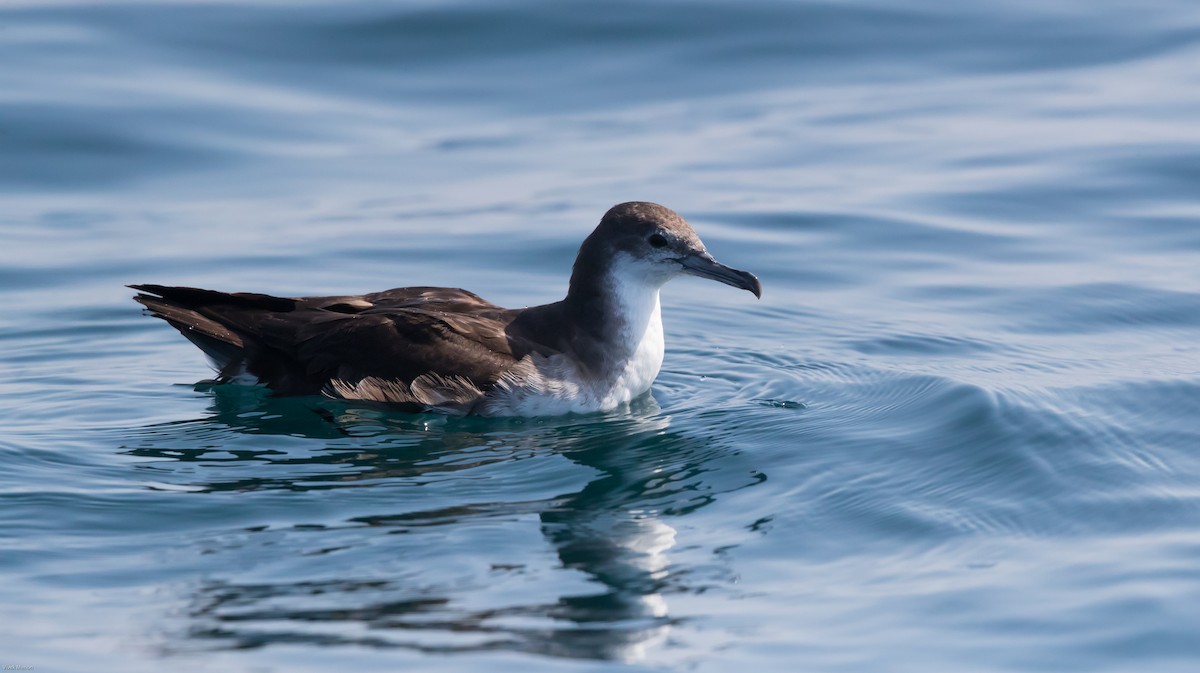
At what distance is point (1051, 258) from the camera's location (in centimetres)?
1159

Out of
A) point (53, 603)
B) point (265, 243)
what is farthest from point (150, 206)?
point (53, 603)

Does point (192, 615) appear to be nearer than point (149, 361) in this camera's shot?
Yes

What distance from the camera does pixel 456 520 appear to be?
22.4 ft

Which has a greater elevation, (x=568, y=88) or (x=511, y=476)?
(x=568, y=88)

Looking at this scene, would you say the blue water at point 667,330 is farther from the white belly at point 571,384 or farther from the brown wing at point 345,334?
the brown wing at point 345,334

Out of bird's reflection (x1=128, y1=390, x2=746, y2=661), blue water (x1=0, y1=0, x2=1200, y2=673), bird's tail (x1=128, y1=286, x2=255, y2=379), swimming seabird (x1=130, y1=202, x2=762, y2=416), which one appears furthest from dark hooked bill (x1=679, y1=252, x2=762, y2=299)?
bird's tail (x1=128, y1=286, x2=255, y2=379)

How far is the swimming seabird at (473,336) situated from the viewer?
330 inches

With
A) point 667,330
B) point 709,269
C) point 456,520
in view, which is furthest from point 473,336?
point 667,330

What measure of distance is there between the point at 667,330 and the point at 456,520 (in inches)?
153

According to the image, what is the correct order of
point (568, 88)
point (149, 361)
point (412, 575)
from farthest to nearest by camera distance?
point (568, 88)
point (149, 361)
point (412, 575)

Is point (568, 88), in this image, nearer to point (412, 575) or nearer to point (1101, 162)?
point (1101, 162)

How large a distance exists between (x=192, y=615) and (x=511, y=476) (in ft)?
6.39

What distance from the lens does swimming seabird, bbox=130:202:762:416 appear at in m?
8.38

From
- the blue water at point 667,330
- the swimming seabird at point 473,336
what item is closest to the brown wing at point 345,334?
the swimming seabird at point 473,336
